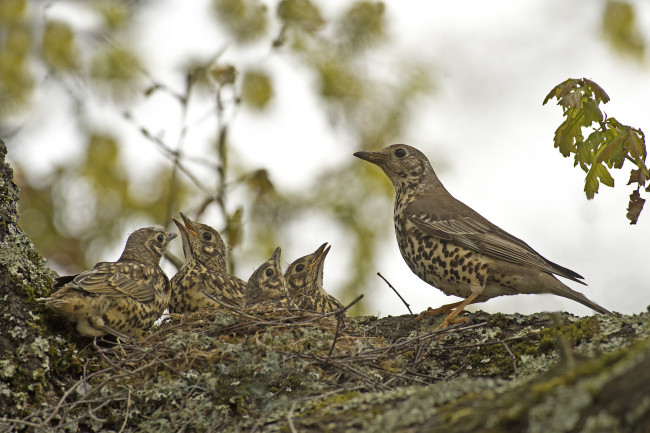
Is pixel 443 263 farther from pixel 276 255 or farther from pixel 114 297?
pixel 114 297

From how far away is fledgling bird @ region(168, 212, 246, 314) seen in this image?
6762 mm

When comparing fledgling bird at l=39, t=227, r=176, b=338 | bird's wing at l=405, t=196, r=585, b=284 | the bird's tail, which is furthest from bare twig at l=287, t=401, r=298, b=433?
bird's wing at l=405, t=196, r=585, b=284

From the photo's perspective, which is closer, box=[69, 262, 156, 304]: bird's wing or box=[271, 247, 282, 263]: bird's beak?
box=[69, 262, 156, 304]: bird's wing

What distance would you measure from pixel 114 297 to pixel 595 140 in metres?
3.47

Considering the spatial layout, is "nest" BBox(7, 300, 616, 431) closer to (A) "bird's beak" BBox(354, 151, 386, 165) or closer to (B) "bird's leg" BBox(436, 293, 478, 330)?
(B) "bird's leg" BBox(436, 293, 478, 330)

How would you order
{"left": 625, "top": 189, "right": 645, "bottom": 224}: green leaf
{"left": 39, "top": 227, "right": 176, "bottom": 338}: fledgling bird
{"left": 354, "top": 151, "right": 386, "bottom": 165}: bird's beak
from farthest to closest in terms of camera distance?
1. {"left": 354, "top": 151, "right": 386, "bottom": 165}: bird's beak
2. {"left": 39, "top": 227, "right": 176, "bottom": 338}: fledgling bird
3. {"left": 625, "top": 189, "right": 645, "bottom": 224}: green leaf

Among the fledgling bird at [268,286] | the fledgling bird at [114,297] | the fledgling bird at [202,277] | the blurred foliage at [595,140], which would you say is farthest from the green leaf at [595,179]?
the fledgling bird at [114,297]

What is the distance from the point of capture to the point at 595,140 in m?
4.94

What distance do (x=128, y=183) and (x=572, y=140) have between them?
5619 mm

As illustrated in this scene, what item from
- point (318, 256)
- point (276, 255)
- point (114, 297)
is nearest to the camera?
point (114, 297)

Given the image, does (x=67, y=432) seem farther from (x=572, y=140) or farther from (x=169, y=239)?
(x=572, y=140)

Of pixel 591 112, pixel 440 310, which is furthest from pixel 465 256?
pixel 591 112

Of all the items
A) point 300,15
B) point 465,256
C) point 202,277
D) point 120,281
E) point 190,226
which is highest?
point 300,15

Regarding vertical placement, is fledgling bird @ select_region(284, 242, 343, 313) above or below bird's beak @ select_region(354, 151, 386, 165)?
below
